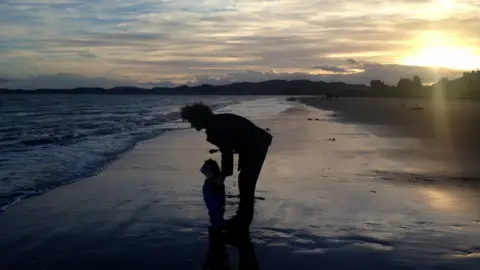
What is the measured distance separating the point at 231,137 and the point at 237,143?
0.41 ft

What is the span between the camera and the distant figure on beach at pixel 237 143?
6.61 metres

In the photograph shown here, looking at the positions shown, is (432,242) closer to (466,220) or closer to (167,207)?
(466,220)

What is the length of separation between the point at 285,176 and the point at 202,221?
4.12m

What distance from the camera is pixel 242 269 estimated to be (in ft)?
18.1

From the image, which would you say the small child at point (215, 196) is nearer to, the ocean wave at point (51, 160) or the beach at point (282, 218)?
the beach at point (282, 218)

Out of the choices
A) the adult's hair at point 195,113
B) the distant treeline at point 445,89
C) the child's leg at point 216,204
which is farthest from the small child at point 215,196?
the distant treeline at point 445,89

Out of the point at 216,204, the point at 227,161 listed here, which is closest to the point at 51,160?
the point at 216,204

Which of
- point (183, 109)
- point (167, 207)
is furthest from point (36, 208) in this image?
point (183, 109)

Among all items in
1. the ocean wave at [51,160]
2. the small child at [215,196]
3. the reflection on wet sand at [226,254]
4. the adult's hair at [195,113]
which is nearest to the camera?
the reflection on wet sand at [226,254]

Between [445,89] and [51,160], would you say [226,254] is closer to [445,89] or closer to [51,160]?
[51,160]

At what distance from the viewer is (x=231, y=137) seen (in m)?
6.66

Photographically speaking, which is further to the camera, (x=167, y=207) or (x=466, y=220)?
(x=167, y=207)

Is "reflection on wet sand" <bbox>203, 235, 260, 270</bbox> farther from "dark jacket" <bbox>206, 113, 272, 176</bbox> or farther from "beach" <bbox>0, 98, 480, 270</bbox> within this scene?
"dark jacket" <bbox>206, 113, 272, 176</bbox>

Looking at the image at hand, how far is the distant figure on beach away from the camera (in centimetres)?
661
